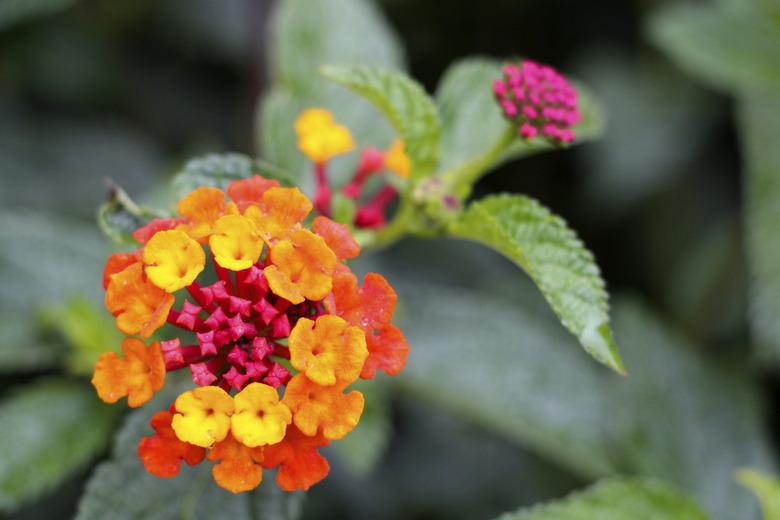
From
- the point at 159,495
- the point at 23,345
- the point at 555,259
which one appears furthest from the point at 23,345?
the point at 555,259

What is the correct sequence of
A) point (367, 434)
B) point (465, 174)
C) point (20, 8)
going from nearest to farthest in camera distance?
point (465, 174) → point (367, 434) → point (20, 8)

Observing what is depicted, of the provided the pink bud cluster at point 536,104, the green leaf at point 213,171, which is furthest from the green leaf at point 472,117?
the green leaf at point 213,171

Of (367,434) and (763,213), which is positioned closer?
(367,434)

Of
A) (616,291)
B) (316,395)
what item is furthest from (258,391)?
(616,291)

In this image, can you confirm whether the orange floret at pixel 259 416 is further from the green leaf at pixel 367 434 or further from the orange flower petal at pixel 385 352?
the green leaf at pixel 367 434

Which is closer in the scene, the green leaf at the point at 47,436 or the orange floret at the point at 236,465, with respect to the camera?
the orange floret at the point at 236,465

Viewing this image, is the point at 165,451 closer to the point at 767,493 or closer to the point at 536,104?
the point at 536,104

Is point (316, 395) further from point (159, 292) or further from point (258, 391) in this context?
point (159, 292)
